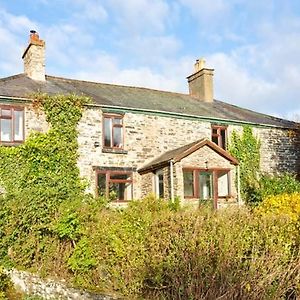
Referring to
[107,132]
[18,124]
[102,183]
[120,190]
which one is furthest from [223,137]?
[18,124]

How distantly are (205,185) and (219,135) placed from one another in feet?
12.7

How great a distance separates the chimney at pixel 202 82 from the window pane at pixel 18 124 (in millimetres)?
12606

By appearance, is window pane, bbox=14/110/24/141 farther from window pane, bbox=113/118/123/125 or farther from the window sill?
window pane, bbox=113/118/123/125

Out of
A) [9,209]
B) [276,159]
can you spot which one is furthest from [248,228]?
[276,159]

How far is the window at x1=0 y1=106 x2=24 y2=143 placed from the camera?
21797 mm

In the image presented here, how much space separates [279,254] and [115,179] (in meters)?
15.8

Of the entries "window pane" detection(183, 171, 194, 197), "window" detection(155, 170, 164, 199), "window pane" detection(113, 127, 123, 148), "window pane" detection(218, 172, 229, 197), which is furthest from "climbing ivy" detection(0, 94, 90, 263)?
"window pane" detection(218, 172, 229, 197)

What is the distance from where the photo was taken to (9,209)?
15695 millimetres

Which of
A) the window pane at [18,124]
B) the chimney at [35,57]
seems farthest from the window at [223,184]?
the chimney at [35,57]

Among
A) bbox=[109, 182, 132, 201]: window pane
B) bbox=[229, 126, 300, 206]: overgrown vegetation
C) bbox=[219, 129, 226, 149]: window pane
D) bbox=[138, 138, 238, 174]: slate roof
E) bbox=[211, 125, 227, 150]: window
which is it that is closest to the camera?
bbox=[138, 138, 238, 174]: slate roof

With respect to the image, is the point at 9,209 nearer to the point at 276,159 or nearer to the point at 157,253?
the point at 157,253

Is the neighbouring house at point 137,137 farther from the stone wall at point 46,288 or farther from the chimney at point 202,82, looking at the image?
the stone wall at point 46,288

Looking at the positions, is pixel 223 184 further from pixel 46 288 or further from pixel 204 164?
pixel 46 288

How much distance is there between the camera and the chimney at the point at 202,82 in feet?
100
